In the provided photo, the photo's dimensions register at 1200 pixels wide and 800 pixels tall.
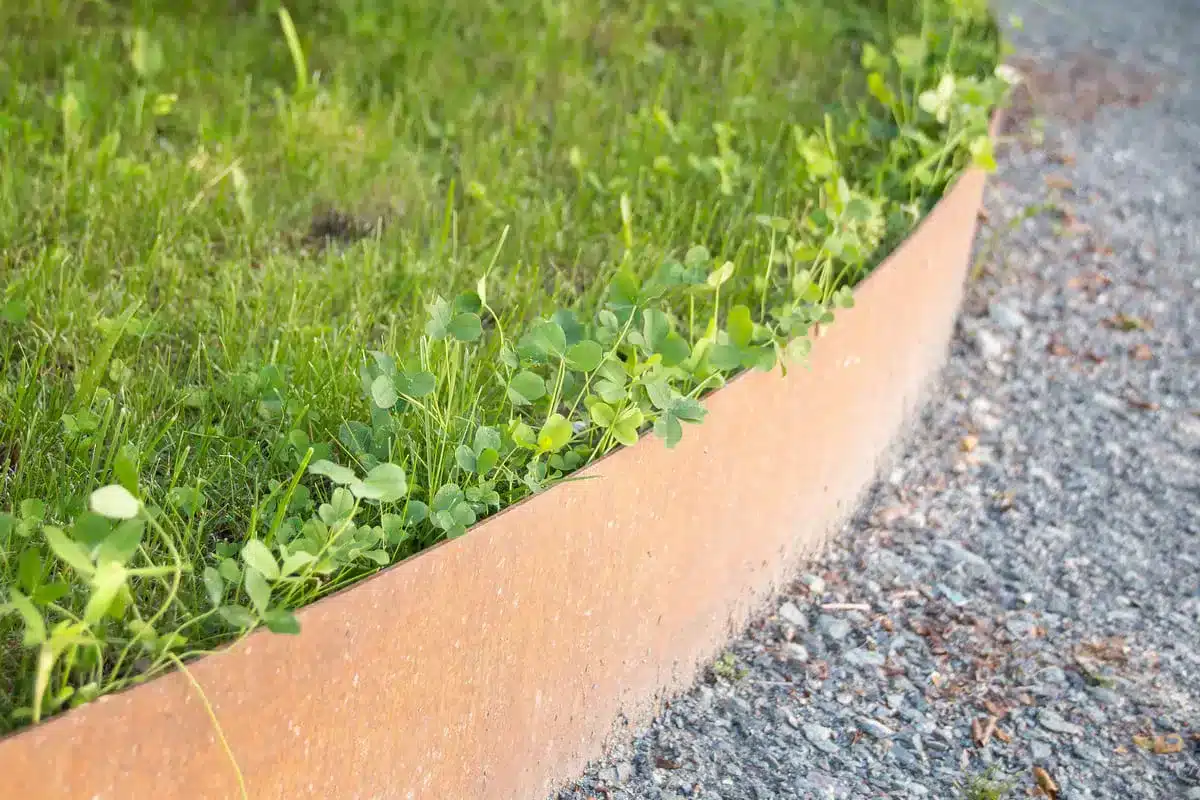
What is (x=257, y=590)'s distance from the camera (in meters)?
1.59

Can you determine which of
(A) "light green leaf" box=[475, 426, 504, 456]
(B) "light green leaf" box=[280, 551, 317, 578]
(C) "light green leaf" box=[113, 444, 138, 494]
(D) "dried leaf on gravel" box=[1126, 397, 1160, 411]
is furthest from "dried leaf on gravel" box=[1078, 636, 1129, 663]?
(C) "light green leaf" box=[113, 444, 138, 494]

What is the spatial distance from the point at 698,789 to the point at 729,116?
2.01 meters

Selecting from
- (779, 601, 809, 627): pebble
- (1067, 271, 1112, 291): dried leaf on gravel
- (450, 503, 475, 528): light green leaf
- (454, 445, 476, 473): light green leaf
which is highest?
(454, 445, 476, 473): light green leaf

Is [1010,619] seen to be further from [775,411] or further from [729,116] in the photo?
[729,116]

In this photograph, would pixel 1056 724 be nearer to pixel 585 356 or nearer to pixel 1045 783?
pixel 1045 783

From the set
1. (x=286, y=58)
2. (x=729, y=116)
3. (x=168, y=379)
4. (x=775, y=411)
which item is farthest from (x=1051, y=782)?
(x=286, y=58)

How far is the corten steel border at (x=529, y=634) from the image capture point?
1.56 m

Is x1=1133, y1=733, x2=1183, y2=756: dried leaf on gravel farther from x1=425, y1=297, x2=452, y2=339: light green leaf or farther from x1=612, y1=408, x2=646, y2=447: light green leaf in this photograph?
x1=425, y1=297, x2=452, y2=339: light green leaf

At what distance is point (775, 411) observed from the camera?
252cm

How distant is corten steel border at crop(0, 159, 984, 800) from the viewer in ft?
5.12

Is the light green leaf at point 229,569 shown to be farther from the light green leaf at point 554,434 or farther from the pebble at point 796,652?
the pebble at point 796,652

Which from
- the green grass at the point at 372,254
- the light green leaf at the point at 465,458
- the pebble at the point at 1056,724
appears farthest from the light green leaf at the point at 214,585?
the pebble at the point at 1056,724

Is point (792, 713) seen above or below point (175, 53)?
below

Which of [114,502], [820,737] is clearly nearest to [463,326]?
[114,502]
